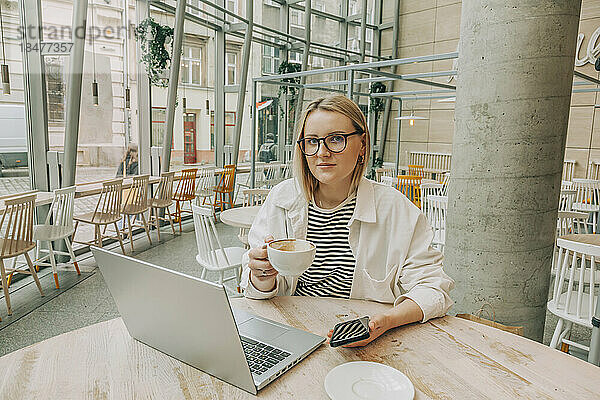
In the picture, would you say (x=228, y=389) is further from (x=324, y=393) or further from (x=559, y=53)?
(x=559, y=53)

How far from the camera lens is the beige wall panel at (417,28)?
11.2 meters

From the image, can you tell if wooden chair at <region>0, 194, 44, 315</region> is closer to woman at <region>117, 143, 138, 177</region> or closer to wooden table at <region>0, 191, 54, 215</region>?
wooden table at <region>0, 191, 54, 215</region>

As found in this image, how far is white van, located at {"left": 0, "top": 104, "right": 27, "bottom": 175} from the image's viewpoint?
4.32 meters

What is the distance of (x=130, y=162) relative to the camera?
6203 millimetres

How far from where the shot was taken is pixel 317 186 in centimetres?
162

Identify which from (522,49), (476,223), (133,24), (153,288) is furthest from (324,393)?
(133,24)

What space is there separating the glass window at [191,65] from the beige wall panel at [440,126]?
6.45 metres

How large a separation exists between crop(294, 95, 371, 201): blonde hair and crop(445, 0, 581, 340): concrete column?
1051mm

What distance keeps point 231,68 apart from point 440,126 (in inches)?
231

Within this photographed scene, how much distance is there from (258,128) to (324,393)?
26.3 ft

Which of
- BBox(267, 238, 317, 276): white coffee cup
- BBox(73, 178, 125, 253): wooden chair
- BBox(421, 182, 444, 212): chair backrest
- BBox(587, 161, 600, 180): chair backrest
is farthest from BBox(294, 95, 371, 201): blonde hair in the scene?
BBox(587, 161, 600, 180): chair backrest

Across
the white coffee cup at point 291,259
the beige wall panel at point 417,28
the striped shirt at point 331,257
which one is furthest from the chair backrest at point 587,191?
the white coffee cup at point 291,259

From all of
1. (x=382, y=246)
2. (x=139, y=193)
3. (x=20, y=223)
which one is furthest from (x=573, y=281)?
(x=139, y=193)

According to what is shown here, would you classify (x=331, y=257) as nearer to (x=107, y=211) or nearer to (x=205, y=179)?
(x=107, y=211)
